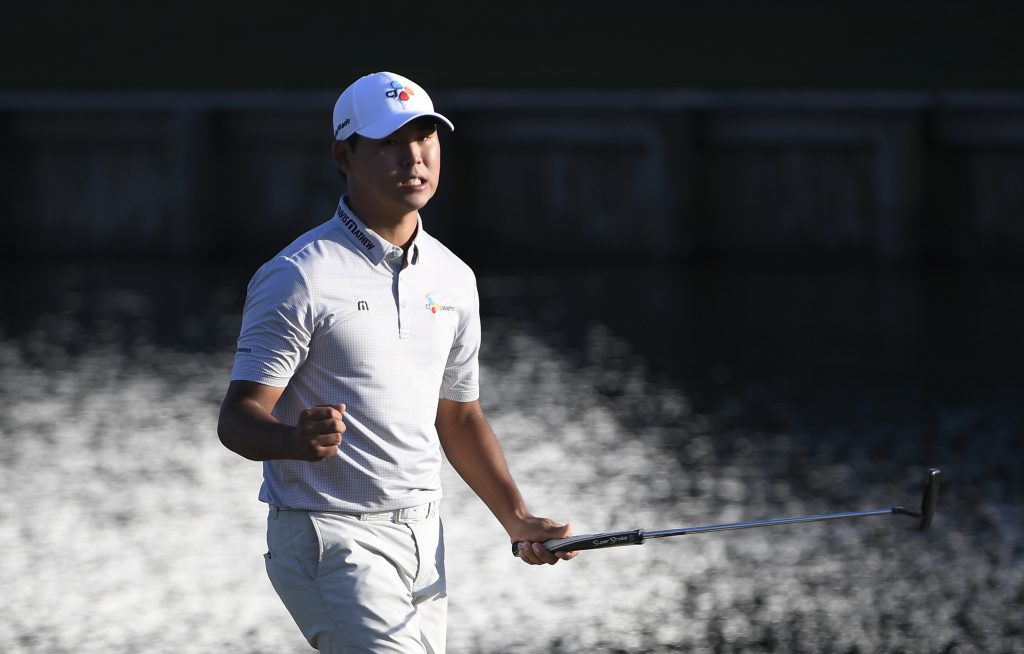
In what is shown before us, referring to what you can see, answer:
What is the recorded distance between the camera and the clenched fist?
154 inches

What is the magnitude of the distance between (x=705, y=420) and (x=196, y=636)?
5333mm

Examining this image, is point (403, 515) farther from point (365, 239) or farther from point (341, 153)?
point (341, 153)

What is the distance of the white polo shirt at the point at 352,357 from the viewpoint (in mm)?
4238

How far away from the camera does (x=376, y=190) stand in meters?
4.40

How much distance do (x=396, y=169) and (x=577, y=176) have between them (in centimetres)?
1550

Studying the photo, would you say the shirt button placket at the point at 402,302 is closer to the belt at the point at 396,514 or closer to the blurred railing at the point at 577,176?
the belt at the point at 396,514

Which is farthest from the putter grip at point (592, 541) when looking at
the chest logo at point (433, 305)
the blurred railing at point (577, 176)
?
the blurred railing at point (577, 176)

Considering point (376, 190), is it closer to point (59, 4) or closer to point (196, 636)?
point (196, 636)

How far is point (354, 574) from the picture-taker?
4293 mm

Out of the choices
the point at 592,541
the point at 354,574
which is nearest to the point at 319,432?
the point at 354,574

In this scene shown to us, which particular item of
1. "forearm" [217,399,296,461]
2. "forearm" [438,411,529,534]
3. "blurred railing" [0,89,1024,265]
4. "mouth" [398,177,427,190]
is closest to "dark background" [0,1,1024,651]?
"blurred railing" [0,89,1024,265]

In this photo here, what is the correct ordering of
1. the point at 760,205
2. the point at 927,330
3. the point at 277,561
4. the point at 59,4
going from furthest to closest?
the point at 59,4, the point at 760,205, the point at 927,330, the point at 277,561

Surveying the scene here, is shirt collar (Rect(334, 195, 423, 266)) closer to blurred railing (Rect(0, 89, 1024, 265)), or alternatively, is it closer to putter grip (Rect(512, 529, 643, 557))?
putter grip (Rect(512, 529, 643, 557))

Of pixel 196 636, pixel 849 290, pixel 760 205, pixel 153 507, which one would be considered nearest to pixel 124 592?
pixel 196 636
